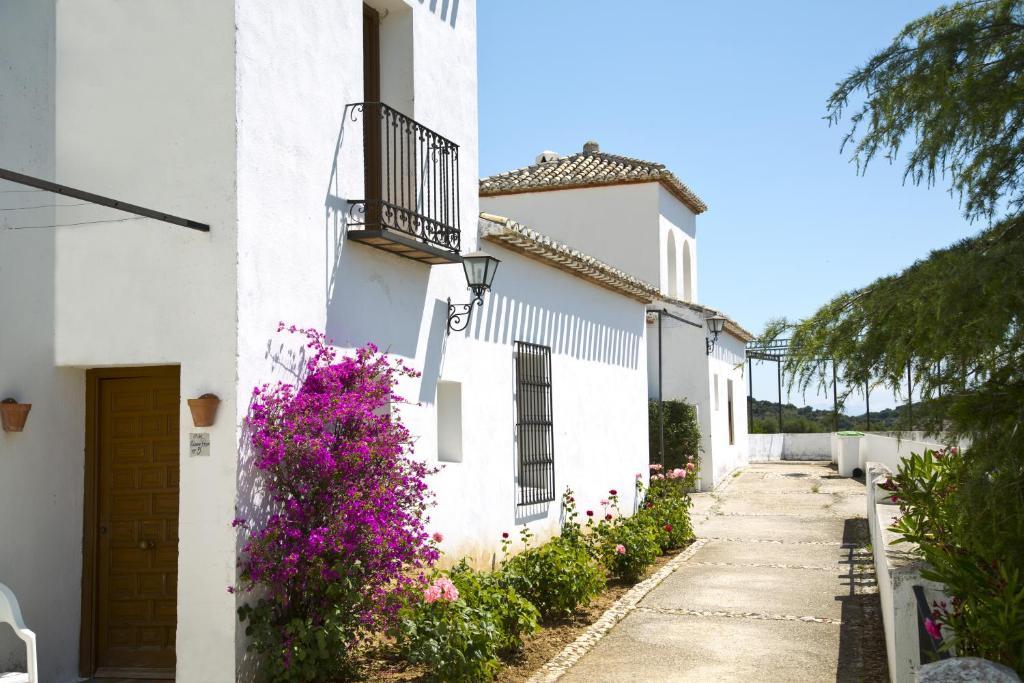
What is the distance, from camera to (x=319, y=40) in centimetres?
696

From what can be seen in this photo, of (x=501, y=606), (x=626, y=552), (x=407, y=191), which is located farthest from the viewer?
(x=626, y=552)

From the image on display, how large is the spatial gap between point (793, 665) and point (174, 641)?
4458 millimetres

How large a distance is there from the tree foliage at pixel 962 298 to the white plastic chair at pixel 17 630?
4.35 metres

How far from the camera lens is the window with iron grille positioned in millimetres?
10359

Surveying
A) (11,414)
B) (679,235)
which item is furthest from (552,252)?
(679,235)

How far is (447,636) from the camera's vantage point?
6.36m

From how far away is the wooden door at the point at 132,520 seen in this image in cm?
655

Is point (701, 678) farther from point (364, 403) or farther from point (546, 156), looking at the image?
point (546, 156)

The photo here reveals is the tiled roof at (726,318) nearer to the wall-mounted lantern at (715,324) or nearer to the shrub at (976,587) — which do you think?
the wall-mounted lantern at (715,324)

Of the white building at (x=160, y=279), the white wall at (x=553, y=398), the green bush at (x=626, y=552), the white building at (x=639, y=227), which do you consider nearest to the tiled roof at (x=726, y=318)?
the white building at (x=639, y=227)

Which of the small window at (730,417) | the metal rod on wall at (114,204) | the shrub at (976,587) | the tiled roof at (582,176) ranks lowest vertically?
the shrub at (976,587)

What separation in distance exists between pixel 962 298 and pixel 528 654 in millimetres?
4735

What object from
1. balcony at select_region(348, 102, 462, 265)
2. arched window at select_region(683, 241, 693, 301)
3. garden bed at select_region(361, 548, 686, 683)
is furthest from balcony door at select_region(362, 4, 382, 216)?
arched window at select_region(683, 241, 693, 301)

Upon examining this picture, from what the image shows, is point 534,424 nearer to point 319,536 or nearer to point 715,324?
point 319,536
